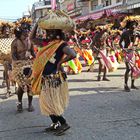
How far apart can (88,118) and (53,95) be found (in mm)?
1467

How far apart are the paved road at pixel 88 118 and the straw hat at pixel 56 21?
5.47 feet

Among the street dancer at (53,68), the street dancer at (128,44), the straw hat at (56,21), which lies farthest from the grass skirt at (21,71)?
the street dancer at (128,44)

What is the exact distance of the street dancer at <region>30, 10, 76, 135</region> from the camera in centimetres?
610

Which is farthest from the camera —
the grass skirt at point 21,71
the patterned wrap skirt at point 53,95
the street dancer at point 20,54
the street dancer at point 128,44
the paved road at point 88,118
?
the street dancer at point 128,44

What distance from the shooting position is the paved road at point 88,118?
641cm

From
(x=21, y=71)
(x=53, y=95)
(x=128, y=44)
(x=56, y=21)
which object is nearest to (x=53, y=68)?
(x=53, y=95)

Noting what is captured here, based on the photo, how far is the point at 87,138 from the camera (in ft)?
20.4

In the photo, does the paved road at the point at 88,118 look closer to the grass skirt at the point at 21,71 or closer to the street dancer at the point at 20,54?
the street dancer at the point at 20,54

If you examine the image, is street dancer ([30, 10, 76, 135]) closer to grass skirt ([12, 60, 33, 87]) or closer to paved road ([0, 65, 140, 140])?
paved road ([0, 65, 140, 140])

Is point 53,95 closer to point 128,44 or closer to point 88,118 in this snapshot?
point 88,118

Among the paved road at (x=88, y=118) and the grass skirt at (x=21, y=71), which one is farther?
the grass skirt at (x=21, y=71)

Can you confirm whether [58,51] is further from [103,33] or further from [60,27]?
[103,33]

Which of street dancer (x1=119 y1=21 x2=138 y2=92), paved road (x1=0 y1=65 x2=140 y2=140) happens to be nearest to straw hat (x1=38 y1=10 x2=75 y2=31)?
paved road (x1=0 y1=65 x2=140 y2=140)

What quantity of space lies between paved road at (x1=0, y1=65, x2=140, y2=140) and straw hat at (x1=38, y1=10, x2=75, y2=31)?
1.67m
